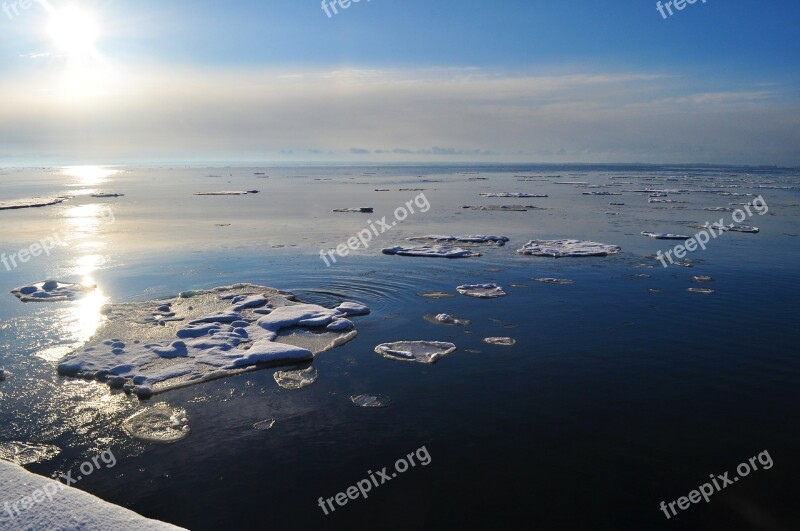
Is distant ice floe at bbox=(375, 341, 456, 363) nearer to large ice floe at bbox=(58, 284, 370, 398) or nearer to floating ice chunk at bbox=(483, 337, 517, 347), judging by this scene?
floating ice chunk at bbox=(483, 337, 517, 347)

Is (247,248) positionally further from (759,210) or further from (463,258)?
(759,210)

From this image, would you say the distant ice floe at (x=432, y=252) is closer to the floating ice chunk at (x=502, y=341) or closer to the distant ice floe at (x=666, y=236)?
the distant ice floe at (x=666, y=236)

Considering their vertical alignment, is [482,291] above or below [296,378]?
below

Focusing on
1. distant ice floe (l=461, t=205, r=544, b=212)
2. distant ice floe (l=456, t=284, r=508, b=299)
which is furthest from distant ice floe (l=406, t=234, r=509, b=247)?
distant ice floe (l=461, t=205, r=544, b=212)

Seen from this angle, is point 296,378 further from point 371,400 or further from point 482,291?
point 482,291

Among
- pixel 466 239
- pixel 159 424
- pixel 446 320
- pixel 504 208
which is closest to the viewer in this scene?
pixel 159 424

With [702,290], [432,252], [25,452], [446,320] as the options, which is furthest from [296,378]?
[432,252]

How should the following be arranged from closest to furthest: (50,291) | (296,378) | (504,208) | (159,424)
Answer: (159,424), (296,378), (50,291), (504,208)

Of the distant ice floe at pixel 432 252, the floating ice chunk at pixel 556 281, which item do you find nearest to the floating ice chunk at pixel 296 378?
the floating ice chunk at pixel 556 281
